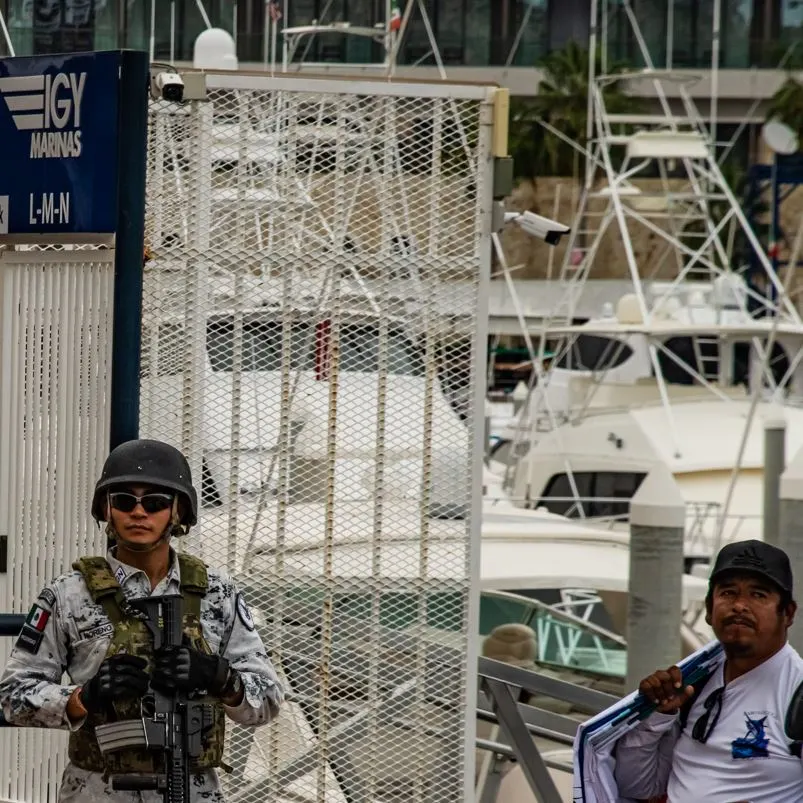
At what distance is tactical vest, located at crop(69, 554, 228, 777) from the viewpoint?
4.06 metres

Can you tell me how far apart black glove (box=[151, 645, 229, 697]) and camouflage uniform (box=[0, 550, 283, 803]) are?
156 mm

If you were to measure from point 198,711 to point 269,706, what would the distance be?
0.22 metres

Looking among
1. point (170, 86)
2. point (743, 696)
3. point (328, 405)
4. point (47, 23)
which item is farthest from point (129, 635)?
point (47, 23)

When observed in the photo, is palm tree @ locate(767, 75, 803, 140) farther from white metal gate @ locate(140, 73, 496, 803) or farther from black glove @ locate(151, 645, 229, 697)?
black glove @ locate(151, 645, 229, 697)

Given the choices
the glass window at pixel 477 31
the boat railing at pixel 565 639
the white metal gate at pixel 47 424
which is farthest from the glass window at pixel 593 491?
the glass window at pixel 477 31

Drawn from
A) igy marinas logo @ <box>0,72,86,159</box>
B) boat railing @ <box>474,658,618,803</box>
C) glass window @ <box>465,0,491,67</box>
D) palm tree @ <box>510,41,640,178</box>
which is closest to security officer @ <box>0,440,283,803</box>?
igy marinas logo @ <box>0,72,86,159</box>

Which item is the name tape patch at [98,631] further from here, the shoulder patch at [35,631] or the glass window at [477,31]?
the glass window at [477,31]

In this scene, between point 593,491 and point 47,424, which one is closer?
point 47,424

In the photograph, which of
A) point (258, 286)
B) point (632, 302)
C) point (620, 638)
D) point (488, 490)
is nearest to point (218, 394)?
point (258, 286)

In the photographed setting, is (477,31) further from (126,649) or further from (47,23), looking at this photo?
(126,649)

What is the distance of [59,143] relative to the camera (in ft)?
18.1

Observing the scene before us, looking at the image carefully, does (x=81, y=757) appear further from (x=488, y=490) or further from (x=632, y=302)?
(x=632, y=302)

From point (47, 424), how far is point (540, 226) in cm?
192

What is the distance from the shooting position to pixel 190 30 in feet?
71.9
